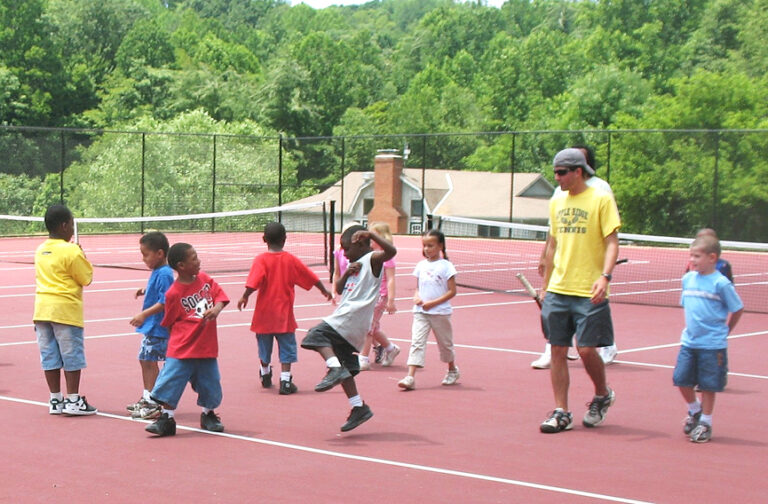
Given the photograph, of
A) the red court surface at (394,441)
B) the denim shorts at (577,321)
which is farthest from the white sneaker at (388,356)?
the denim shorts at (577,321)

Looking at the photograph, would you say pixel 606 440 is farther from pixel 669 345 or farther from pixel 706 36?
pixel 706 36

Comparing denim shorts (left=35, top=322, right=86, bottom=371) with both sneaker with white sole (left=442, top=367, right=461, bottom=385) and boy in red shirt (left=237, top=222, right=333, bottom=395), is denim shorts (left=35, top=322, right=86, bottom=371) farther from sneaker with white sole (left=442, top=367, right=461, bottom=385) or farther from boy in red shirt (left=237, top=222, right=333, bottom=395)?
sneaker with white sole (left=442, top=367, right=461, bottom=385)

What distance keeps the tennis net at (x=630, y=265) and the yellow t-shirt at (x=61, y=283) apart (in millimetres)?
6865

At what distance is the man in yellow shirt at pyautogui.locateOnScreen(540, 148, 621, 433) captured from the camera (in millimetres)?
7441

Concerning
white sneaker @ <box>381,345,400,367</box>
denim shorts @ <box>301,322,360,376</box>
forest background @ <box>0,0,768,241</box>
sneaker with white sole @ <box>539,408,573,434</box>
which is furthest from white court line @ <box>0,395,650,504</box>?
forest background @ <box>0,0,768,241</box>

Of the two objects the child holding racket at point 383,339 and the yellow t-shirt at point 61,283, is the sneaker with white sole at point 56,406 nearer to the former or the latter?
the yellow t-shirt at point 61,283

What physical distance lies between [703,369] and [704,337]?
213mm

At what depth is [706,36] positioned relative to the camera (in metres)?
78.4

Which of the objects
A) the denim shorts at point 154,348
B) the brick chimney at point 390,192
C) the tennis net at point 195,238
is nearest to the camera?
the denim shorts at point 154,348

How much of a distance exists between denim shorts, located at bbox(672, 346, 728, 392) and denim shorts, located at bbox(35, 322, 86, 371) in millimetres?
4228

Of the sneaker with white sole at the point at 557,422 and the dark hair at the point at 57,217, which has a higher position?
the dark hair at the point at 57,217

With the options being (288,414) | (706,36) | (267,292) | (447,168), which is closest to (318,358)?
Result: (267,292)

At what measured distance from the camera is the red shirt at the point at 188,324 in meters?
7.47

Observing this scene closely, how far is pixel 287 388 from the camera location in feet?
29.8
